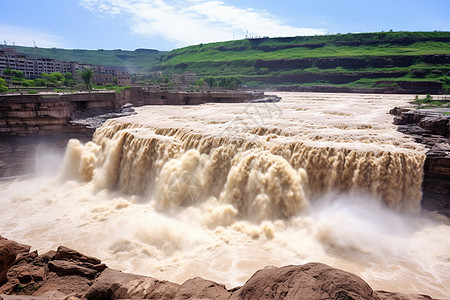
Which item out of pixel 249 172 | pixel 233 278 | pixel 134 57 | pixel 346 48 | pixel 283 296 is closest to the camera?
pixel 283 296

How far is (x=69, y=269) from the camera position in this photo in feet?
27.8

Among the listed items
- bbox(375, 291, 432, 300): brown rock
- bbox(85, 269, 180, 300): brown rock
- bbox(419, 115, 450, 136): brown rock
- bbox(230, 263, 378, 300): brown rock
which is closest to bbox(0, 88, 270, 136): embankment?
bbox(85, 269, 180, 300): brown rock

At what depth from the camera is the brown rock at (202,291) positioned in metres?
6.78

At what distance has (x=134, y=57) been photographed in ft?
652

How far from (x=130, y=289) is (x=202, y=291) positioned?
177cm

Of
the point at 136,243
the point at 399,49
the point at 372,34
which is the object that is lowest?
the point at 136,243

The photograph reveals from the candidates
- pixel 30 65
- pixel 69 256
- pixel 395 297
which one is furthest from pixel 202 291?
pixel 30 65

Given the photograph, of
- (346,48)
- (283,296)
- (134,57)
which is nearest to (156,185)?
(283,296)

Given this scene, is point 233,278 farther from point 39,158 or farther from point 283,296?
point 39,158

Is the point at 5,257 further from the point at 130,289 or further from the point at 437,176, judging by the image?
the point at 437,176

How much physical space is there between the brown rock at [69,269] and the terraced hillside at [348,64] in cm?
5372

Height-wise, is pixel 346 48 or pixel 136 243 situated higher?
pixel 346 48

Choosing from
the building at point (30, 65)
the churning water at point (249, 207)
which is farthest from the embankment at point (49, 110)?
the building at point (30, 65)

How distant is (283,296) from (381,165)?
10256mm
